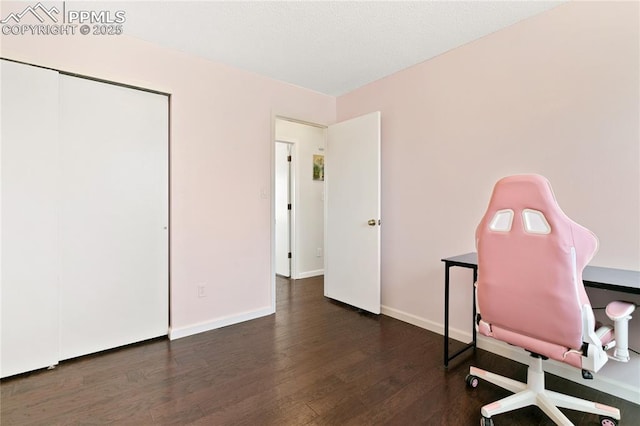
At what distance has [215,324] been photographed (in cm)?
277

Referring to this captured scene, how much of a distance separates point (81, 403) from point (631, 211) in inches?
132

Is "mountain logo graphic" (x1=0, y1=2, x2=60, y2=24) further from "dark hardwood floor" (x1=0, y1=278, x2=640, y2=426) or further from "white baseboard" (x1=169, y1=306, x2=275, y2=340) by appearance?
"white baseboard" (x1=169, y1=306, x2=275, y2=340)

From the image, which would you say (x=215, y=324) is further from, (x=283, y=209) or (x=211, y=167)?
(x=283, y=209)

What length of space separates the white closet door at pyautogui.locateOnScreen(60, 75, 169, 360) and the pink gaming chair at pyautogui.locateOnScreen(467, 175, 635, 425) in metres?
2.45

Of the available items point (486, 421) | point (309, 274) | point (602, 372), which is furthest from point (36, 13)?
point (602, 372)

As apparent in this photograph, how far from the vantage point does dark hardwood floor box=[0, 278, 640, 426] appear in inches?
62.6

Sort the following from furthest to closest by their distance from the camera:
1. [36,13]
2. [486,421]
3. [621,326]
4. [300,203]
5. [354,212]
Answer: [300,203]
[354,212]
[36,13]
[486,421]
[621,326]

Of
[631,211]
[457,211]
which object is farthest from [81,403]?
[631,211]

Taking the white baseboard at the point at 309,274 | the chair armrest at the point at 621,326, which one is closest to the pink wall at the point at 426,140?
the chair armrest at the point at 621,326

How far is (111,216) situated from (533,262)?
2775 millimetres

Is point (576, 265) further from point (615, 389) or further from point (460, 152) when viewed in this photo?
point (460, 152)

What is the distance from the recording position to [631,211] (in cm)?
172

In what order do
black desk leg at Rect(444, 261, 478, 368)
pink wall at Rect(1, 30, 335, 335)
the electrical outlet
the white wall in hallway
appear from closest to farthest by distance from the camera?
1. black desk leg at Rect(444, 261, 478, 368)
2. pink wall at Rect(1, 30, 335, 335)
3. the electrical outlet
4. the white wall in hallway

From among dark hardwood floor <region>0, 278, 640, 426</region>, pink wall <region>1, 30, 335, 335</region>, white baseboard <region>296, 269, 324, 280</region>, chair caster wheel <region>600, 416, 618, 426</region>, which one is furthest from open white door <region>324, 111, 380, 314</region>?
chair caster wheel <region>600, 416, 618, 426</region>
